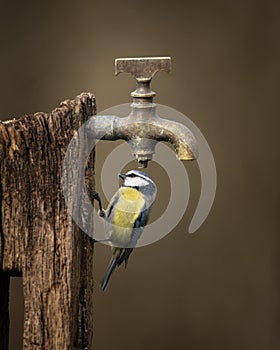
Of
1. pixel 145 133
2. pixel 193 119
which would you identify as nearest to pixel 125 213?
pixel 145 133

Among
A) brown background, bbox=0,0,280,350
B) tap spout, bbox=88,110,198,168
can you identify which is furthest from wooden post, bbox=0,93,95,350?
brown background, bbox=0,0,280,350

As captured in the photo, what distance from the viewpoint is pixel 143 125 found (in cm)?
111

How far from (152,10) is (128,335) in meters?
0.90

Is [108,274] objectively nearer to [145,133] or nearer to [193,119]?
[145,133]

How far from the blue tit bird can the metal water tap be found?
75 mm

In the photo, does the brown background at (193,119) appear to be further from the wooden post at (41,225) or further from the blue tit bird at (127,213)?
the wooden post at (41,225)

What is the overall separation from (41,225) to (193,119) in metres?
0.89

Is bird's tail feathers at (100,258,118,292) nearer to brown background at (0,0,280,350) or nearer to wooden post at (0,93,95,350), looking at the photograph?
wooden post at (0,93,95,350)

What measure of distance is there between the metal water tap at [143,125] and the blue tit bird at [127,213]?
0.08 m

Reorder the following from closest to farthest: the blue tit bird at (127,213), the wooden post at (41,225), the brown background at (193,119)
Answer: the wooden post at (41,225)
the blue tit bird at (127,213)
the brown background at (193,119)

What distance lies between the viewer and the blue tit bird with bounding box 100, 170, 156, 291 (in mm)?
1184

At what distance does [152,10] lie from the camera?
181 centimetres

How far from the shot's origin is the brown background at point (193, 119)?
1.82 m

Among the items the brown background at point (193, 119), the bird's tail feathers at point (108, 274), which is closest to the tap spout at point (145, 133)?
the bird's tail feathers at point (108, 274)
